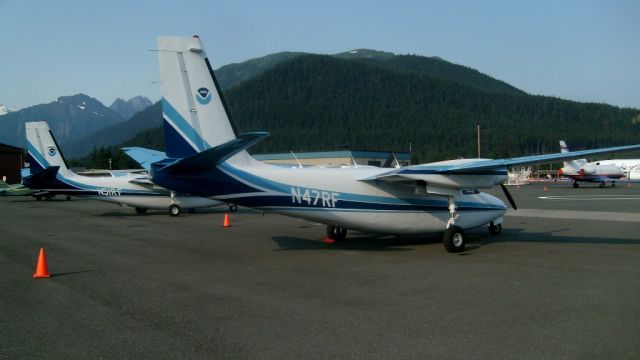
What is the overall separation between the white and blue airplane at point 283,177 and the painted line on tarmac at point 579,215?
10.3m

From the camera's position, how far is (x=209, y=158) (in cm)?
1213

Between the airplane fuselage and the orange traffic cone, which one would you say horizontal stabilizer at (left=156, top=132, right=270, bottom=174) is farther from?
the orange traffic cone

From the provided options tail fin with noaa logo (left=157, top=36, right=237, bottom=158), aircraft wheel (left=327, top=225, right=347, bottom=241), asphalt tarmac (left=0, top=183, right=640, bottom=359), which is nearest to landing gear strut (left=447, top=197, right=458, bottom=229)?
asphalt tarmac (left=0, top=183, right=640, bottom=359)

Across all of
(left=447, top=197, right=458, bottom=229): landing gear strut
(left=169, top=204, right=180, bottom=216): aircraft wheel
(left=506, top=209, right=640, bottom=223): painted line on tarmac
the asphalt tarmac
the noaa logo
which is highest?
the noaa logo

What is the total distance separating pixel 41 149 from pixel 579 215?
29.2m

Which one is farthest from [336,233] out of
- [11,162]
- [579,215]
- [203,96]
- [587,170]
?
[11,162]

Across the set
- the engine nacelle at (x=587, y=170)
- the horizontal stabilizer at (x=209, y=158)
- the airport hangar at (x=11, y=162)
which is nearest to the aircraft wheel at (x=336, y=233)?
the horizontal stabilizer at (x=209, y=158)

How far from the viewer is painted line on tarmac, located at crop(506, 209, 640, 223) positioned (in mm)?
22062

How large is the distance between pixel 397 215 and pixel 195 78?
6.38 metres

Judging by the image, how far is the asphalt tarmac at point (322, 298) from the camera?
6.00m

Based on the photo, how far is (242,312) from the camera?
7.59m

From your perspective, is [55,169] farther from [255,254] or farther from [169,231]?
[255,254]

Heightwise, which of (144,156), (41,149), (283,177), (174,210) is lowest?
(174,210)

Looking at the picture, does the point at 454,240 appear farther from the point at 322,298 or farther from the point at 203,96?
the point at 203,96
